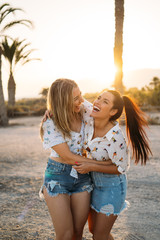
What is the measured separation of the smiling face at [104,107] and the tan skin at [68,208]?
0.19 meters

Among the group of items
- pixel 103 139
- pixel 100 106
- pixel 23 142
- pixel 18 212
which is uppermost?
pixel 100 106

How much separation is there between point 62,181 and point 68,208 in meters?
0.22

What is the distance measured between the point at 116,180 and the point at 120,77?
973 centimetres

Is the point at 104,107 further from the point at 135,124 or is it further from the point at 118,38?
the point at 118,38

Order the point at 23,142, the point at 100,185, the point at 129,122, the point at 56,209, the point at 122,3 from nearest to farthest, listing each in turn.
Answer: the point at 56,209 → the point at 100,185 → the point at 129,122 → the point at 23,142 → the point at 122,3

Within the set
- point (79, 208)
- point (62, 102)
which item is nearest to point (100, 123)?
point (62, 102)

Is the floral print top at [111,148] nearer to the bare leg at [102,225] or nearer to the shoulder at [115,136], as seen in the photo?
the shoulder at [115,136]

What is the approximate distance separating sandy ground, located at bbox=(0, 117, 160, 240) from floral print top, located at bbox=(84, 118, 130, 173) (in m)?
1.14

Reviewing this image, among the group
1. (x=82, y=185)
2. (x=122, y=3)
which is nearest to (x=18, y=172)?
(x=82, y=185)

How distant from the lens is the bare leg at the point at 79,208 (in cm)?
233

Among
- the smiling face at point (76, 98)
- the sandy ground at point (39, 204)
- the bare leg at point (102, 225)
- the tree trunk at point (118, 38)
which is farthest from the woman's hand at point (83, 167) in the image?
the tree trunk at point (118, 38)

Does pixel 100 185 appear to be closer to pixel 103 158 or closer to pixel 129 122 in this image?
pixel 103 158

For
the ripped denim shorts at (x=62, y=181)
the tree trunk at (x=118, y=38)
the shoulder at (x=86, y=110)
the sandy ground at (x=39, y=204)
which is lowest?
the sandy ground at (x=39, y=204)

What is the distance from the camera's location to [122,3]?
1112 cm
